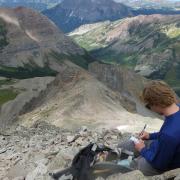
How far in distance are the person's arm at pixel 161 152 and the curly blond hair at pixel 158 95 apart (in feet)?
2.65

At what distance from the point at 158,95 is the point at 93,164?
12.5ft

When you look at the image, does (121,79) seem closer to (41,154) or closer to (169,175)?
(41,154)

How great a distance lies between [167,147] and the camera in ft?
Answer: 38.6

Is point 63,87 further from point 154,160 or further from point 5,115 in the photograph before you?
point 154,160

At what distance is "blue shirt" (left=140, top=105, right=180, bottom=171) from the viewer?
11617 millimetres

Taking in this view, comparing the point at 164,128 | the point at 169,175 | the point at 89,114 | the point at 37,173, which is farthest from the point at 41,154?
the point at 89,114

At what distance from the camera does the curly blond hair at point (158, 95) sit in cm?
1154

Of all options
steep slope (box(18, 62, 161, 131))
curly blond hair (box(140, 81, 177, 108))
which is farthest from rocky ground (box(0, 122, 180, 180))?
steep slope (box(18, 62, 161, 131))

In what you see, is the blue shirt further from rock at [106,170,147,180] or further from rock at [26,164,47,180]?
rock at [26,164,47,180]

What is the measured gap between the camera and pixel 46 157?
64.1 ft

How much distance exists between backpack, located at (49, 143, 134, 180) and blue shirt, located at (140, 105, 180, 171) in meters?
1.74

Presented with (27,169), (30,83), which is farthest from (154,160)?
(30,83)

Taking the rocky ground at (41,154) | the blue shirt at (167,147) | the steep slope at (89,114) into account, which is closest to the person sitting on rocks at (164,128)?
the blue shirt at (167,147)

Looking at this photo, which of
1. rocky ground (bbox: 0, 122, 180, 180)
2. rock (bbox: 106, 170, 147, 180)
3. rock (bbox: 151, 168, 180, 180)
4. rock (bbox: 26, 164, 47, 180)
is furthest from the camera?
rocky ground (bbox: 0, 122, 180, 180)
